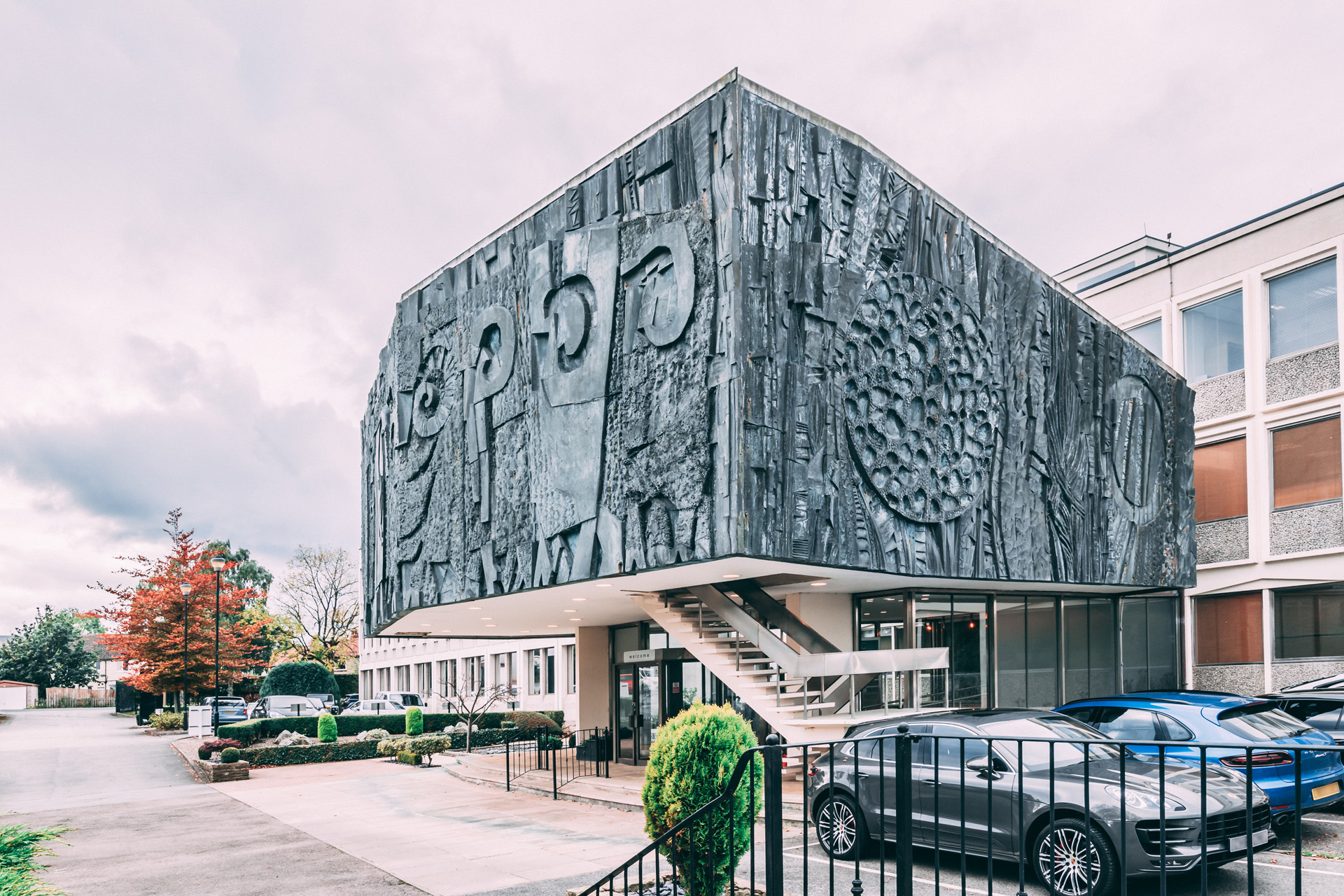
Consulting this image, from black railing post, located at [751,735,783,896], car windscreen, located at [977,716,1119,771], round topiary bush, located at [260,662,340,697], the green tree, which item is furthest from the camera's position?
the green tree

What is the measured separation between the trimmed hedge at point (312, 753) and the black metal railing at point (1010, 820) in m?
21.4

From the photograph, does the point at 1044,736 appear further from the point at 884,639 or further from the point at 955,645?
the point at 955,645

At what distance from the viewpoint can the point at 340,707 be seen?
4894cm

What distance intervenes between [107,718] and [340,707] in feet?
60.8

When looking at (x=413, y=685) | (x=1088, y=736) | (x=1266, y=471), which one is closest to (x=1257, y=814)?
(x=1088, y=736)

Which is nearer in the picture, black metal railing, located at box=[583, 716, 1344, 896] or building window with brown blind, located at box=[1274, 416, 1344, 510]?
black metal railing, located at box=[583, 716, 1344, 896]

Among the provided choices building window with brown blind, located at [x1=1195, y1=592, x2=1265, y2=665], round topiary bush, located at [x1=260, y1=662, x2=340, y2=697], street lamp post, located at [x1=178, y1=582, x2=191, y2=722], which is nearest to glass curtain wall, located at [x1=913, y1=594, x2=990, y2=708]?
building window with brown blind, located at [x1=1195, y1=592, x2=1265, y2=665]

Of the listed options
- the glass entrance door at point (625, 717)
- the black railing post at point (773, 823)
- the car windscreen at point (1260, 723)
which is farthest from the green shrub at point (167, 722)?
the black railing post at point (773, 823)

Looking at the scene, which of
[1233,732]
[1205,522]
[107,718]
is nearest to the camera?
[1233,732]

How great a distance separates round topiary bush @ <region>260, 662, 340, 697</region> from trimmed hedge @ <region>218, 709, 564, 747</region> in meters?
12.6

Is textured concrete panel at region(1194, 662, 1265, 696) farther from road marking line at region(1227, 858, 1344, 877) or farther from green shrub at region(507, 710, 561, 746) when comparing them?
green shrub at region(507, 710, 561, 746)

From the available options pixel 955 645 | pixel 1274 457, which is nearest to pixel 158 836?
pixel 955 645

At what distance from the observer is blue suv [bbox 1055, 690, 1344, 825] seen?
10.7 metres

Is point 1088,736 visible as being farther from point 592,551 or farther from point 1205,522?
point 1205,522
